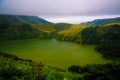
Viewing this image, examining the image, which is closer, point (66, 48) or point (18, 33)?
point (66, 48)

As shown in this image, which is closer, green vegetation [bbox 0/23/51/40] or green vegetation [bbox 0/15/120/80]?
green vegetation [bbox 0/15/120/80]

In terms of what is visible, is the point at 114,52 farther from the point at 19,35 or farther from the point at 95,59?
the point at 19,35

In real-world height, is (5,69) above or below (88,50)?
above

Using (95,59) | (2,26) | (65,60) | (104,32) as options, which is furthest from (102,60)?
(2,26)

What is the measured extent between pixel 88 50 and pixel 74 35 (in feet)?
174

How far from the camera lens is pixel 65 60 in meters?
105

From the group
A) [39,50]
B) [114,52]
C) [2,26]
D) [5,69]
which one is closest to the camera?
[5,69]

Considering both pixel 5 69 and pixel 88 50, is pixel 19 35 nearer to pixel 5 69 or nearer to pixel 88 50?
pixel 88 50

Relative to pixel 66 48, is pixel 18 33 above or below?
above

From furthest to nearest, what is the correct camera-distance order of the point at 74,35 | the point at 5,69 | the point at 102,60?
the point at 74,35 → the point at 102,60 → the point at 5,69

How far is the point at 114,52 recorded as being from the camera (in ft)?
364

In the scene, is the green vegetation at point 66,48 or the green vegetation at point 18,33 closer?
the green vegetation at point 66,48

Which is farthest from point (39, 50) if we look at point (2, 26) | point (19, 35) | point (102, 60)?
point (2, 26)

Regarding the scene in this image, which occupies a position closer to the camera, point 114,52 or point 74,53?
point 114,52
